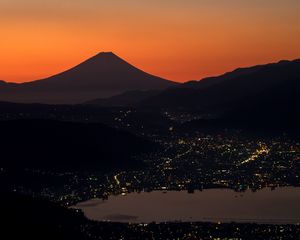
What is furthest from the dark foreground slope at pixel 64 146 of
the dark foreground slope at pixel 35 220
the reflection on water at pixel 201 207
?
the dark foreground slope at pixel 35 220

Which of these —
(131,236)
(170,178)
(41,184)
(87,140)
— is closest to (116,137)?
(87,140)

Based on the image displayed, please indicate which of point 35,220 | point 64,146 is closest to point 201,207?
point 35,220

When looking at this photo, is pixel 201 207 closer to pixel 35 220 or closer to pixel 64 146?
pixel 35 220

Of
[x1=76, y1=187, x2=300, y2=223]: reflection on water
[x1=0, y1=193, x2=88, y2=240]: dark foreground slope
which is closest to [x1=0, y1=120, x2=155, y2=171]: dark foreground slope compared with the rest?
[x1=76, y1=187, x2=300, y2=223]: reflection on water

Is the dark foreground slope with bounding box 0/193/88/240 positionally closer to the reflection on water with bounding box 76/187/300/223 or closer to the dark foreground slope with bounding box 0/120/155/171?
the reflection on water with bounding box 76/187/300/223

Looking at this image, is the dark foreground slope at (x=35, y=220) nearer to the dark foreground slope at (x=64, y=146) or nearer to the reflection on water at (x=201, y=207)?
the reflection on water at (x=201, y=207)

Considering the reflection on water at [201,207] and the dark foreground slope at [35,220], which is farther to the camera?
the reflection on water at [201,207]
